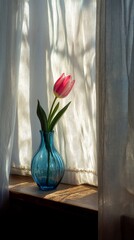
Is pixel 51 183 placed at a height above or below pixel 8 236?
above

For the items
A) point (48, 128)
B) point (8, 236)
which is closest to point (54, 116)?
point (48, 128)

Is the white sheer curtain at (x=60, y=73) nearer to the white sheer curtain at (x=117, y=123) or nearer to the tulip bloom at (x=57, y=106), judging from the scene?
the tulip bloom at (x=57, y=106)

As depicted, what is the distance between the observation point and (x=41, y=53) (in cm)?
132

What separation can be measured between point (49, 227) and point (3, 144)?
1.28 feet

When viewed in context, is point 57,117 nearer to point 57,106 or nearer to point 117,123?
point 57,106

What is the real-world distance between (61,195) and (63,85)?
1.39 feet

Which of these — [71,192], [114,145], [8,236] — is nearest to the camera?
[114,145]

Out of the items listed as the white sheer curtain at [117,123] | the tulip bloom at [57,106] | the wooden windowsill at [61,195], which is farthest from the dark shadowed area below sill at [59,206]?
the tulip bloom at [57,106]

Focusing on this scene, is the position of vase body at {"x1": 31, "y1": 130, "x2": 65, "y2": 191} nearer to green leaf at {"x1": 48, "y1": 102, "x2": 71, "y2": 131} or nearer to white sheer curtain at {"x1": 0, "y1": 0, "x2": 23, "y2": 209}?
green leaf at {"x1": 48, "y1": 102, "x2": 71, "y2": 131}

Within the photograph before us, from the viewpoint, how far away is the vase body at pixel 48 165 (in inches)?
45.4

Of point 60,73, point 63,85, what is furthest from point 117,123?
point 60,73

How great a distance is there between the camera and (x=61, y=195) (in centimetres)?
112

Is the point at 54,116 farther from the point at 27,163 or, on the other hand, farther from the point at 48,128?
the point at 27,163

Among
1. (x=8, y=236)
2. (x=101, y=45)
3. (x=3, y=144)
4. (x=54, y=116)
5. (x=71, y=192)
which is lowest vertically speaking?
(x=8, y=236)
